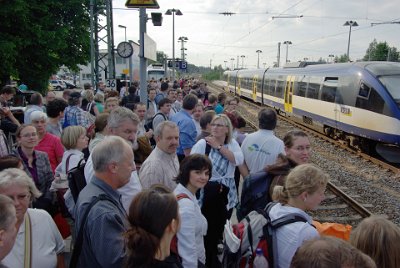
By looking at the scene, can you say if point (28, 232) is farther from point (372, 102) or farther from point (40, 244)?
point (372, 102)

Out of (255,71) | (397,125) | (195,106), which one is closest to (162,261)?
(195,106)

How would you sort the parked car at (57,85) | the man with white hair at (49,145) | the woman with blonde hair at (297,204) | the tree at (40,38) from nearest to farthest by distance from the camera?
the woman with blonde hair at (297,204) → the man with white hair at (49,145) → the tree at (40,38) → the parked car at (57,85)

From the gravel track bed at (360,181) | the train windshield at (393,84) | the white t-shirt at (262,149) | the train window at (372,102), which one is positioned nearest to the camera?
the white t-shirt at (262,149)

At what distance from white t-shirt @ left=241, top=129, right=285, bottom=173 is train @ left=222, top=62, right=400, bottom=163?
7.59 meters

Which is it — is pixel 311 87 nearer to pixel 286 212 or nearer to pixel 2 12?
pixel 2 12

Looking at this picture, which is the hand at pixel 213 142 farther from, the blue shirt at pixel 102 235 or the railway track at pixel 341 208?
the railway track at pixel 341 208

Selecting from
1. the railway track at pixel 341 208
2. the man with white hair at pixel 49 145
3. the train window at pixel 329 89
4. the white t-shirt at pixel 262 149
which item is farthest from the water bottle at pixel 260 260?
the train window at pixel 329 89

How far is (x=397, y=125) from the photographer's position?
1066 cm

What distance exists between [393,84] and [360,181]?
3788 mm

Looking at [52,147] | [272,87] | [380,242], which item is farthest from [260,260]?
[272,87]

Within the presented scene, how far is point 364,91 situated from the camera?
12.0 m

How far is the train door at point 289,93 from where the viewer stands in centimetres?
1992

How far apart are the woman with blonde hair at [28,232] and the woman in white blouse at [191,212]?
96 centimetres

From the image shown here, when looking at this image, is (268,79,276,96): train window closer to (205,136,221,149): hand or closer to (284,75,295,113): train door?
(284,75,295,113): train door
